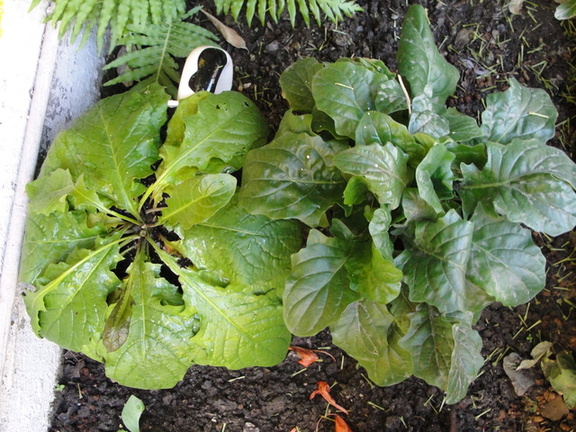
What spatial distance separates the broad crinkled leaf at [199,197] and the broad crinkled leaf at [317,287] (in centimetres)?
23

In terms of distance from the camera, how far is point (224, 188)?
4.49 ft

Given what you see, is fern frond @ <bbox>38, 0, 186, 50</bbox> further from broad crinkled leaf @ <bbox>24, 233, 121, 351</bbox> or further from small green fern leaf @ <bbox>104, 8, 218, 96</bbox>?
broad crinkled leaf @ <bbox>24, 233, 121, 351</bbox>

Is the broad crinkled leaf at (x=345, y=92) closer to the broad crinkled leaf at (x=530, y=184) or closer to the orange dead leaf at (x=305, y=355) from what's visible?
the broad crinkled leaf at (x=530, y=184)

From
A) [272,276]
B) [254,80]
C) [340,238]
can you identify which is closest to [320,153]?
[340,238]

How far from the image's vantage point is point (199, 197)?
4.61 feet

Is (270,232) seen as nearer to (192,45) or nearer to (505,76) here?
(192,45)

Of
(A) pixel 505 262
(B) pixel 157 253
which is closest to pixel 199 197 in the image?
(B) pixel 157 253

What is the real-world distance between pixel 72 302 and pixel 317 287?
0.70 m

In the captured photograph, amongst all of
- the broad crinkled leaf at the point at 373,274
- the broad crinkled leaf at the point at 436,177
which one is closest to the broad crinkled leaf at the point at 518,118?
the broad crinkled leaf at the point at 436,177

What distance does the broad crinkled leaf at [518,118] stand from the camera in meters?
1.49

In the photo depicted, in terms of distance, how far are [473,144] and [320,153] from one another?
1.43ft

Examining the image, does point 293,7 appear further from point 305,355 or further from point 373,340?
point 305,355

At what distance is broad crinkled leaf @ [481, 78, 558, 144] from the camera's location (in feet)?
4.88

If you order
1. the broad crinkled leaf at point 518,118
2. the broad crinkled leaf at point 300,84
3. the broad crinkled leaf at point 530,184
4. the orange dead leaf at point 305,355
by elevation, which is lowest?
the orange dead leaf at point 305,355
